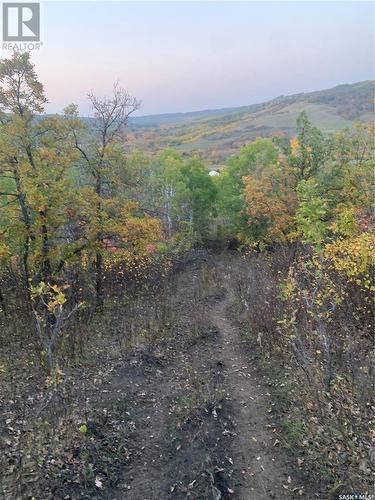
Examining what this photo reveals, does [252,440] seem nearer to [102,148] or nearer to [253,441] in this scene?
[253,441]

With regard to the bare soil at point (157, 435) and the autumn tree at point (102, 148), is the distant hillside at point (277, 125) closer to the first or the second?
the autumn tree at point (102, 148)

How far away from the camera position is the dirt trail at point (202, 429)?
6191mm

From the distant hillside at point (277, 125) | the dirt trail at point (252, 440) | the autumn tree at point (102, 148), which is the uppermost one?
the distant hillside at point (277, 125)

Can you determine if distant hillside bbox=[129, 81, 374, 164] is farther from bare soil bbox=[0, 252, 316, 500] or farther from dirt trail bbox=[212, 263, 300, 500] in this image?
bare soil bbox=[0, 252, 316, 500]

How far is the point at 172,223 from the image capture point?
29641 millimetres

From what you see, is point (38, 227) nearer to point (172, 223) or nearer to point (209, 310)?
point (209, 310)

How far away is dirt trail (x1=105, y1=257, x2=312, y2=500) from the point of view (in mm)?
6191

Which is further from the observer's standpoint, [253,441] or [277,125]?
[277,125]

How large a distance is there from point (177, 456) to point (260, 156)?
23.5 meters

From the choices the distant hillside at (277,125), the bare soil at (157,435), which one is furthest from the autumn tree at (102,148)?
the distant hillside at (277,125)

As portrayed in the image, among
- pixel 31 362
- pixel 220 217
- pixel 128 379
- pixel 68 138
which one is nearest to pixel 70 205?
pixel 68 138

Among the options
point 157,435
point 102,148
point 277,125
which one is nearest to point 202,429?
point 157,435

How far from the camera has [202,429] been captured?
7.29m

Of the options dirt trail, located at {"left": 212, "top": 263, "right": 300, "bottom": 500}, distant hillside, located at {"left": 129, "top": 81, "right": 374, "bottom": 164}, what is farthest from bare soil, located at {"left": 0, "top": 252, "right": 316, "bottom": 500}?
distant hillside, located at {"left": 129, "top": 81, "right": 374, "bottom": 164}
